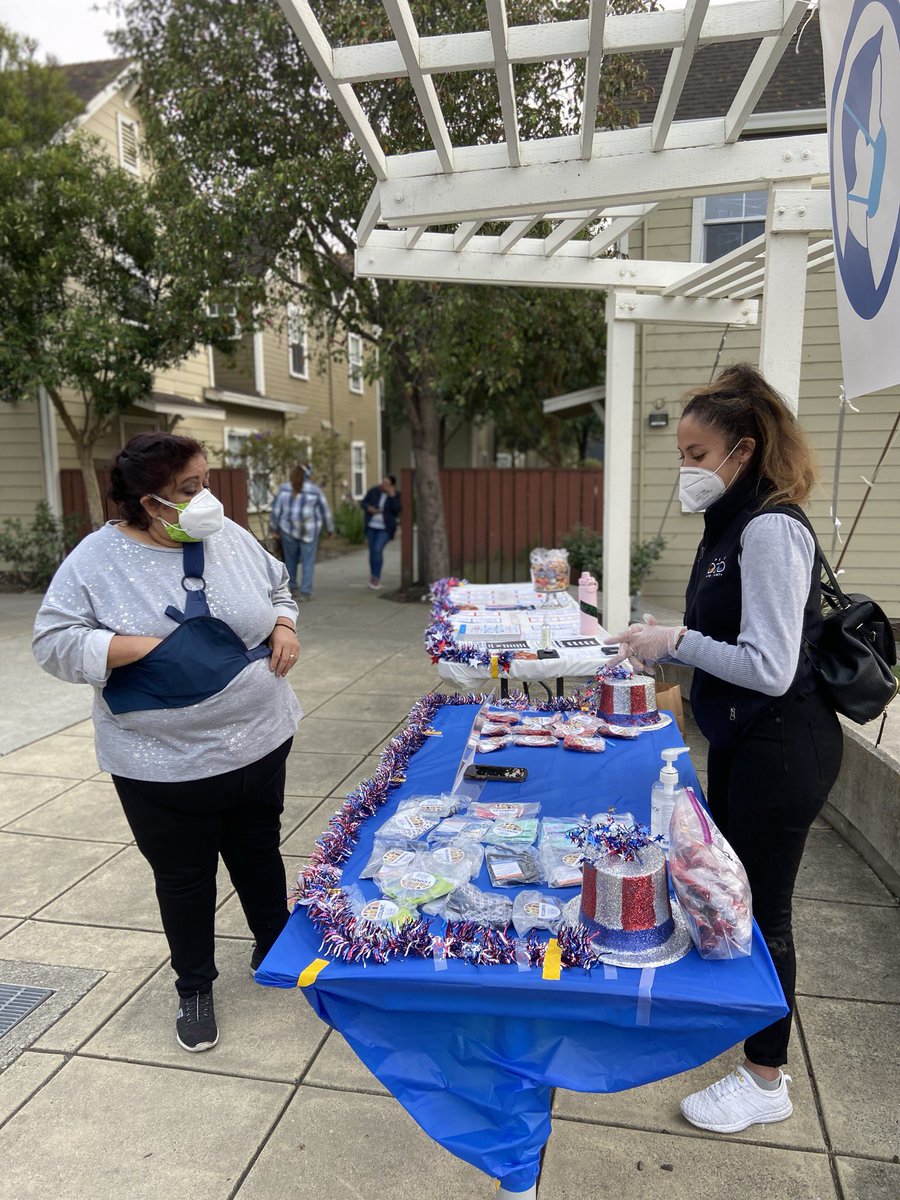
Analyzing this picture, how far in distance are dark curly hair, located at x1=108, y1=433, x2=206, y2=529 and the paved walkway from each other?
1.57 meters

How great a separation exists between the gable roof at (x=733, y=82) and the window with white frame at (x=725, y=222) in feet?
2.71

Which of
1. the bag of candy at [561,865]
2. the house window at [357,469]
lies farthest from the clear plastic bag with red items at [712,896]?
the house window at [357,469]

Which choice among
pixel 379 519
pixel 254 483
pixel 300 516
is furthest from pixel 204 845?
pixel 254 483

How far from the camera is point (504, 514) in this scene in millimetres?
10852

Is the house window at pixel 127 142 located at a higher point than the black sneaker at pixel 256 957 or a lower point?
higher

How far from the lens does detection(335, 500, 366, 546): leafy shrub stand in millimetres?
17125

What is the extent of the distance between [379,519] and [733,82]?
21.5 feet

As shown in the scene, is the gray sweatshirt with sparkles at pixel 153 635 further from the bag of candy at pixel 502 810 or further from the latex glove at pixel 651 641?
the latex glove at pixel 651 641

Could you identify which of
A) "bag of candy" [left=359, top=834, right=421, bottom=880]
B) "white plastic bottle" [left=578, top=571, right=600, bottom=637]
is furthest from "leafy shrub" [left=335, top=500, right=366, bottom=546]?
"bag of candy" [left=359, top=834, right=421, bottom=880]

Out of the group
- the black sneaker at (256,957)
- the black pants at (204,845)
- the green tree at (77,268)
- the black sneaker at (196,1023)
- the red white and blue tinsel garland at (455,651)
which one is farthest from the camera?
the green tree at (77,268)

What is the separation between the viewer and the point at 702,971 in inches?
57.9

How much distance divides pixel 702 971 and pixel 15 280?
36.3 feet

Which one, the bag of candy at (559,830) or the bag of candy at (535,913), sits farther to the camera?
the bag of candy at (559,830)

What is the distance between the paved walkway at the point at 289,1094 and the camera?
1936 millimetres
